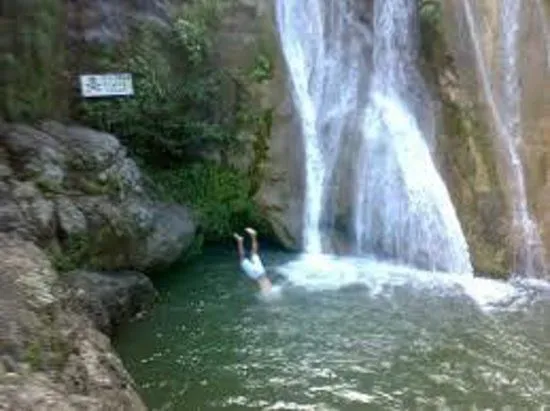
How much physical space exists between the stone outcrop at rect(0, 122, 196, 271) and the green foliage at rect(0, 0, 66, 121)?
439 millimetres

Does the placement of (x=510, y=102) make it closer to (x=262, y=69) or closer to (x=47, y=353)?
(x=262, y=69)

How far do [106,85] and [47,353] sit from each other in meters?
7.06

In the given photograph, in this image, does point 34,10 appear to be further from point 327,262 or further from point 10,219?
point 327,262

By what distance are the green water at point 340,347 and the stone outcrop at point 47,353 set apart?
1502 millimetres

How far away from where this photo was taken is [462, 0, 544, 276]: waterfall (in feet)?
40.4

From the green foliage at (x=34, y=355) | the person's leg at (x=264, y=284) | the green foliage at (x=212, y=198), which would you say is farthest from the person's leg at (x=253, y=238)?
the green foliage at (x=34, y=355)

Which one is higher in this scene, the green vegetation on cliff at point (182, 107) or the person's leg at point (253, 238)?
the green vegetation on cliff at point (182, 107)

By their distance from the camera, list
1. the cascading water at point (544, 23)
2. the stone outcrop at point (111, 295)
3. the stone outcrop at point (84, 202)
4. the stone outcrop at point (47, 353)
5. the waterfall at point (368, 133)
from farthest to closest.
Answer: the cascading water at point (544, 23)
the waterfall at point (368, 133)
the stone outcrop at point (84, 202)
the stone outcrop at point (111, 295)
the stone outcrop at point (47, 353)

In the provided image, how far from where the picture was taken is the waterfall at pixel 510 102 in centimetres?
1230

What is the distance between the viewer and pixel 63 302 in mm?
7152

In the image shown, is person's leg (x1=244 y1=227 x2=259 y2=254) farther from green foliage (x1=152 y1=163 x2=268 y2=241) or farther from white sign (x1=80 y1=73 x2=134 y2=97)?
white sign (x1=80 y1=73 x2=134 y2=97)

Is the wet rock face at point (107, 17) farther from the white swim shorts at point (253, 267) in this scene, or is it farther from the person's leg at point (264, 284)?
the person's leg at point (264, 284)

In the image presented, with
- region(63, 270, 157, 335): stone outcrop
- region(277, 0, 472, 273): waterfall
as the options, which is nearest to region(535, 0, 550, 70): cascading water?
region(277, 0, 472, 273): waterfall

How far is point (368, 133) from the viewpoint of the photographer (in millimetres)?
13125
